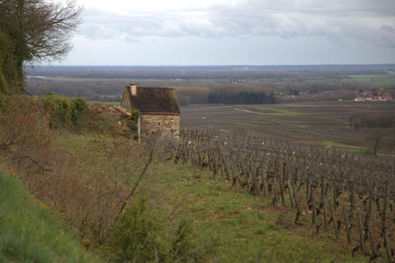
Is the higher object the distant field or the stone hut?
the stone hut

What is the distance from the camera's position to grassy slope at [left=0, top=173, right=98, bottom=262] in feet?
15.5

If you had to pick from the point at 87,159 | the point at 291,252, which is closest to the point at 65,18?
the point at 87,159

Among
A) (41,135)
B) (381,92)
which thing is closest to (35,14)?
(41,135)

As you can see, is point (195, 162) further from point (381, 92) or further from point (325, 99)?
point (381, 92)

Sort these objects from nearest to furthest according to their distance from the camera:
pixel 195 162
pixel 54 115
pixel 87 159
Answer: pixel 87 159
pixel 195 162
pixel 54 115

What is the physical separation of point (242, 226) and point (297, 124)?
159 ft

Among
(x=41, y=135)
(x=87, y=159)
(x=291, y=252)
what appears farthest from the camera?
(x=87, y=159)

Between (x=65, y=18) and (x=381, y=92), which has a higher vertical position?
(x=65, y=18)

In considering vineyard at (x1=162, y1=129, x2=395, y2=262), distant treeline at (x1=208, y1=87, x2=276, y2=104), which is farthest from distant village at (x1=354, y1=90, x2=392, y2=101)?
vineyard at (x1=162, y1=129, x2=395, y2=262)

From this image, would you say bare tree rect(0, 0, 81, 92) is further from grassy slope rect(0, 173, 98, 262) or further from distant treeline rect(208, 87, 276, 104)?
distant treeline rect(208, 87, 276, 104)

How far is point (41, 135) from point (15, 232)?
625 centimetres

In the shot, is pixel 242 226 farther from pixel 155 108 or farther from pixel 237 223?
pixel 155 108

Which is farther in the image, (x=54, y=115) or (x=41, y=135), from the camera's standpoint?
(x=54, y=115)

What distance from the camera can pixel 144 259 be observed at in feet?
21.2
